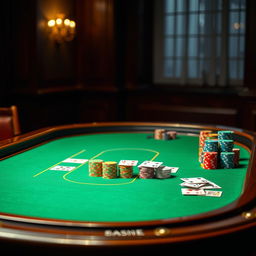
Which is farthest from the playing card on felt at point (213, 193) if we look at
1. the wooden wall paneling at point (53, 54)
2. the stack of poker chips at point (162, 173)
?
the wooden wall paneling at point (53, 54)

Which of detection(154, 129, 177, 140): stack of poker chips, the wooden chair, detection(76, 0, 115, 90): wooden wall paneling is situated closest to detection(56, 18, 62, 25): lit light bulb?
detection(76, 0, 115, 90): wooden wall paneling

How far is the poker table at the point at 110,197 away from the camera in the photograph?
1.67 metres

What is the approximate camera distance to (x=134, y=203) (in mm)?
2121

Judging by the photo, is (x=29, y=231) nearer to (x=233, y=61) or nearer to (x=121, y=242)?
(x=121, y=242)

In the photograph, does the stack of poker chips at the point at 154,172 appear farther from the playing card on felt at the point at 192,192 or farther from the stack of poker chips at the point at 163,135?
the stack of poker chips at the point at 163,135

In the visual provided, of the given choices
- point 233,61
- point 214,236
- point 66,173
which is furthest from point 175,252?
Answer: point 233,61

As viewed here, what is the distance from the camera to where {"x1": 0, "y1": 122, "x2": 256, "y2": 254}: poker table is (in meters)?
1.67

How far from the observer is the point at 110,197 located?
2.22 meters

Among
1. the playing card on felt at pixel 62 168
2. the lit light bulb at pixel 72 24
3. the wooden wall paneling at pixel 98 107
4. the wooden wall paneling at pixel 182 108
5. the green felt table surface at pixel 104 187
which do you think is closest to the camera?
the green felt table surface at pixel 104 187

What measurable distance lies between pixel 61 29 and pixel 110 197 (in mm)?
4544

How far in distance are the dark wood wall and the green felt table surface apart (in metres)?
2.76

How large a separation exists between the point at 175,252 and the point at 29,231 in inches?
20.0

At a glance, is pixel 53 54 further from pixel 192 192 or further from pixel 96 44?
pixel 192 192

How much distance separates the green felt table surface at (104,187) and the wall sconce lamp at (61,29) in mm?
3039
